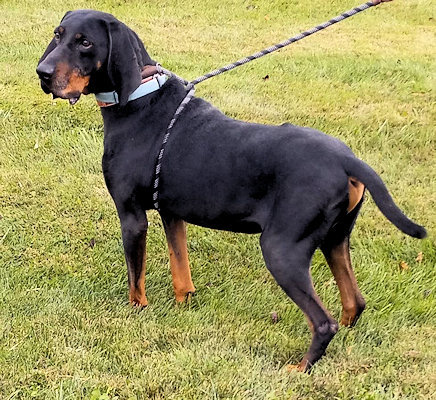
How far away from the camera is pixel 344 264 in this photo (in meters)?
3.14

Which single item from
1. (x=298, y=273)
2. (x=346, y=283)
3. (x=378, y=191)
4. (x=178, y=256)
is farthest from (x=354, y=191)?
(x=178, y=256)

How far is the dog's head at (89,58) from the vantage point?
9.57ft

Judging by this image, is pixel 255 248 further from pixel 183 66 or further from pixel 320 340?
pixel 183 66

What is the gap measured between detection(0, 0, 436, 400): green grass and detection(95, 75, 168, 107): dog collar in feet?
4.01

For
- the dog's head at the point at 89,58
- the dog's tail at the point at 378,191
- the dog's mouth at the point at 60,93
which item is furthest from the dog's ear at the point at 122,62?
the dog's tail at the point at 378,191

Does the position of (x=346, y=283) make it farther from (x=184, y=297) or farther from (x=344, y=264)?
(x=184, y=297)

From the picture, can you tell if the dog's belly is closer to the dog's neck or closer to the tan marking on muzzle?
the dog's neck

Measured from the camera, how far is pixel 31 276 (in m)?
3.81

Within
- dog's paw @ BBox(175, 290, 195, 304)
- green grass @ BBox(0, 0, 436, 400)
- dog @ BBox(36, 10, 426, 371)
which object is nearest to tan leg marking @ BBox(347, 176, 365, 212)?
dog @ BBox(36, 10, 426, 371)

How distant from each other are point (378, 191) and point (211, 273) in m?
1.53

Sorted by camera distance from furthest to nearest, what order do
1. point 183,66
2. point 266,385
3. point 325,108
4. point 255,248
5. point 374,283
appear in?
point 183,66 → point 325,108 → point 255,248 → point 374,283 → point 266,385

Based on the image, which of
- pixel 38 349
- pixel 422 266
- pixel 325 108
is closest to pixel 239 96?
pixel 325 108

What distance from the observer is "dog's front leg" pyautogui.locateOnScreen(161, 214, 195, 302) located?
11.3ft

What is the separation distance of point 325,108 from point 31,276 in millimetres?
3611
